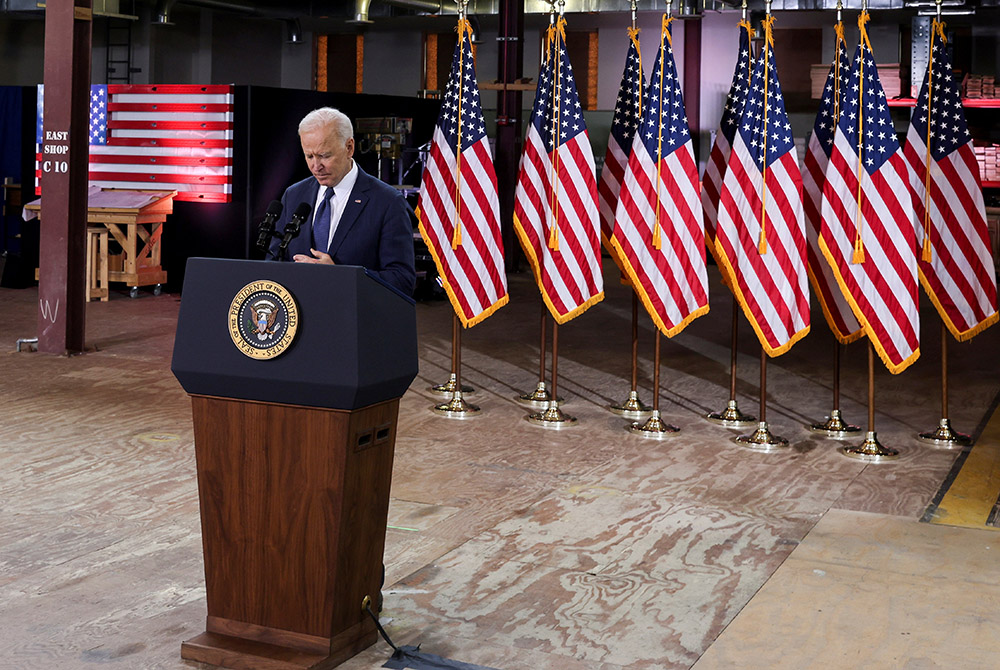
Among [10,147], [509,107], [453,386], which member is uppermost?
[509,107]

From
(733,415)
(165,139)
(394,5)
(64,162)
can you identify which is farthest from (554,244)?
(394,5)

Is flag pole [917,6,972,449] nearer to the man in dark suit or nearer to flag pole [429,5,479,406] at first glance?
flag pole [429,5,479,406]

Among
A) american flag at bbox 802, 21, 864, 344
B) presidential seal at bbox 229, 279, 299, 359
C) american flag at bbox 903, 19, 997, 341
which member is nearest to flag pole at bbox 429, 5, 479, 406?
american flag at bbox 802, 21, 864, 344

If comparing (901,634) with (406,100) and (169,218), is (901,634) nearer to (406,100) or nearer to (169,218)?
(169,218)

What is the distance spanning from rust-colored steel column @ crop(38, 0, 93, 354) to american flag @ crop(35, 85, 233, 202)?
3.34 meters

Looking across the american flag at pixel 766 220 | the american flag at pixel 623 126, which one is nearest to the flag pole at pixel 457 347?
the american flag at pixel 623 126

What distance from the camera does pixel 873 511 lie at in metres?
4.86

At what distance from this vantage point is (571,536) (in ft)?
14.4

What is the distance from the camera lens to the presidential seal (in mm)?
2906

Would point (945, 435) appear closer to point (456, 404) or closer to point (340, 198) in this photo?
point (456, 404)

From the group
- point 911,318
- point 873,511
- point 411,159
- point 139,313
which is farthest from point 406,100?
point 873,511

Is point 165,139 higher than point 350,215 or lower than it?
higher

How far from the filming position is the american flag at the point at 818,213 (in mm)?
6160

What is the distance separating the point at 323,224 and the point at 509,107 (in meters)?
11.6
